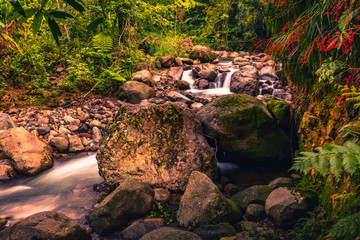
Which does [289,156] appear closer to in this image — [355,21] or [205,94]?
[355,21]

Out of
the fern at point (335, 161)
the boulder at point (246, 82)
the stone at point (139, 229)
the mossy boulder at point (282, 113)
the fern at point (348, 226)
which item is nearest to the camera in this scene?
the fern at point (335, 161)

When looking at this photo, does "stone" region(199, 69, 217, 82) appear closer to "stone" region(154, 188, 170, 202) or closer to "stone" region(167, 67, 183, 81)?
"stone" region(167, 67, 183, 81)

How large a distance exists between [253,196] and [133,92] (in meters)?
5.14

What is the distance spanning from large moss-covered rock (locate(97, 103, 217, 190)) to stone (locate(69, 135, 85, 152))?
5.87ft

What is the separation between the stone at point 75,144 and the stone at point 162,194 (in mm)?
2504

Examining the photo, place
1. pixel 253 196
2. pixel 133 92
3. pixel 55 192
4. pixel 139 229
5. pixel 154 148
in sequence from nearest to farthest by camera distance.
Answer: pixel 139 229
pixel 253 196
pixel 154 148
pixel 55 192
pixel 133 92

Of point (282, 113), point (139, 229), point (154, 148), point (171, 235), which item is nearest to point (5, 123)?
point (154, 148)

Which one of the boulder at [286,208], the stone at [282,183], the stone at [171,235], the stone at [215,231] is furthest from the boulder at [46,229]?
the stone at [282,183]

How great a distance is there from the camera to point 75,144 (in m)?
5.32

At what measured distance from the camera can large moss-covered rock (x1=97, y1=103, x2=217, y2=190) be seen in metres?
3.75

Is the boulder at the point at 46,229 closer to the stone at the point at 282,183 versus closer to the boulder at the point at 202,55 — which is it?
the stone at the point at 282,183

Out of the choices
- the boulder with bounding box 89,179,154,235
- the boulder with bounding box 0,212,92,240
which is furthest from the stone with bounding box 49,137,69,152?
the boulder with bounding box 0,212,92,240

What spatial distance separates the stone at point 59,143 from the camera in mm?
5195

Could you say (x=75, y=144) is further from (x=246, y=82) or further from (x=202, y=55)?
(x=202, y=55)
